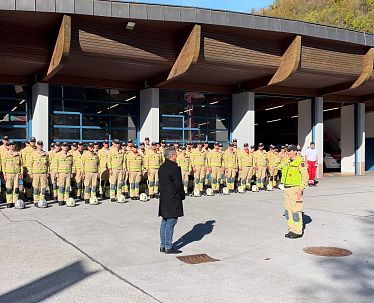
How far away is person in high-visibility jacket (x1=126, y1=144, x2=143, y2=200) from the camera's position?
14.4 meters

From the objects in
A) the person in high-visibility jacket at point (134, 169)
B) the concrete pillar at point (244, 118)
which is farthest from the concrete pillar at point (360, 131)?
the person in high-visibility jacket at point (134, 169)

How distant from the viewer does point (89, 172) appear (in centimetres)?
1380

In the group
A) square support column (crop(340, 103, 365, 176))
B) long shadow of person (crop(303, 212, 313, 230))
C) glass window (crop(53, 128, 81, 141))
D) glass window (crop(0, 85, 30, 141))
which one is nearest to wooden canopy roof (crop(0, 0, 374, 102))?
glass window (crop(0, 85, 30, 141))

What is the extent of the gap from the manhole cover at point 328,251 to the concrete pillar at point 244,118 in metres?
12.1

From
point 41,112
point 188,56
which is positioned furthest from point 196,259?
point 41,112

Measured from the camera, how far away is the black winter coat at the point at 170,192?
25.2 feet

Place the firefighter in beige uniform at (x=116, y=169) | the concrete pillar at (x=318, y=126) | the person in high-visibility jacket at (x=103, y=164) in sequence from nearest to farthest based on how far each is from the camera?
1. the firefighter in beige uniform at (x=116, y=169)
2. the person in high-visibility jacket at (x=103, y=164)
3. the concrete pillar at (x=318, y=126)

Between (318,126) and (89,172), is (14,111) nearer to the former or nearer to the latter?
(89,172)

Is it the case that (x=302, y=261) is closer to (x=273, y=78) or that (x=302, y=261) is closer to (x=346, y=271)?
(x=346, y=271)

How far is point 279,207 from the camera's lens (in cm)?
1303

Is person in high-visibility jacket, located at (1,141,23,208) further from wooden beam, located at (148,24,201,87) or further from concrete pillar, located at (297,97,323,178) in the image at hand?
concrete pillar, located at (297,97,323,178)

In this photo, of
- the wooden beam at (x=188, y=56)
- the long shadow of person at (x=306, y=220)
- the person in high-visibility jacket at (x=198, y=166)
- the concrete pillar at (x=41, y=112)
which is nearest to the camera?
the long shadow of person at (x=306, y=220)

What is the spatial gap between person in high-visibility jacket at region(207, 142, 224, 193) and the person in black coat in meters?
8.41

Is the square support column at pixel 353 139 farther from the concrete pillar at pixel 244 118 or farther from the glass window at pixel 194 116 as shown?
the glass window at pixel 194 116
